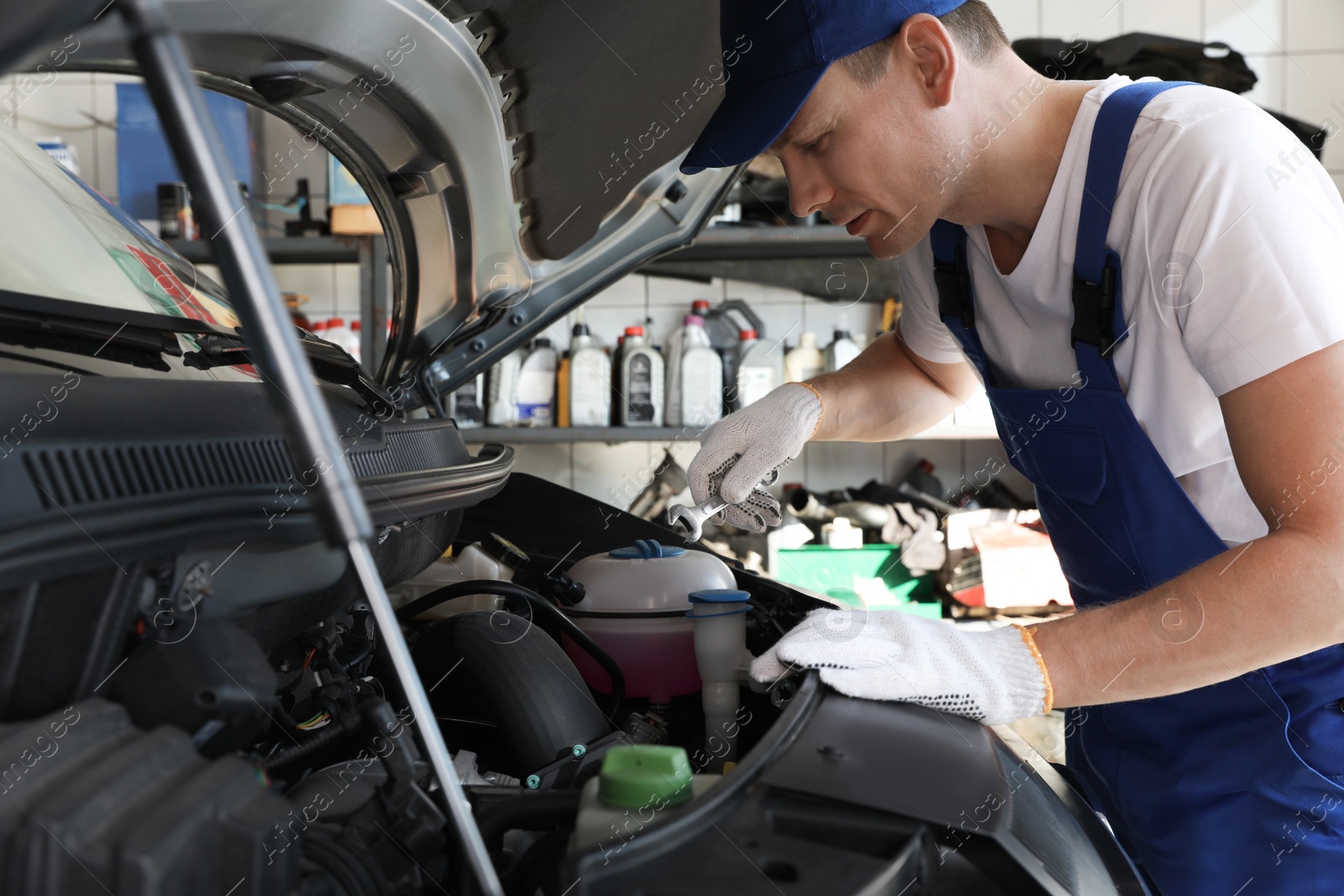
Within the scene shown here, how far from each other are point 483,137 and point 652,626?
0.59 meters

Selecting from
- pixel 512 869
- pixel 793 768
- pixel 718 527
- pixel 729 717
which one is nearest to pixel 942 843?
pixel 793 768

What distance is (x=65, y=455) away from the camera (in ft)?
1.66

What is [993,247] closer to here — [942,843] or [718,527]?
[942,843]

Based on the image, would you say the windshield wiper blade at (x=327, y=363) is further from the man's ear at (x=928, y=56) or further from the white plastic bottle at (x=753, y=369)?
the white plastic bottle at (x=753, y=369)

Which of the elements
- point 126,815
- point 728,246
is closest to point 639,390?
point 728,246

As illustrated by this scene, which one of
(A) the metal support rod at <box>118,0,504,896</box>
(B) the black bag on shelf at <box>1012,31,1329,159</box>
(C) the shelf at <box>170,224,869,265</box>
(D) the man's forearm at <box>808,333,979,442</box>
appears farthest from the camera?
(C) the shelf at <box>170,224,869,265</box>

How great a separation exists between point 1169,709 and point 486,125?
983 mm

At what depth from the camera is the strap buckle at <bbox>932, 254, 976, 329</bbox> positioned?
3.83 feet

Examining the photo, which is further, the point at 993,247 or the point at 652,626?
the point at 993,247

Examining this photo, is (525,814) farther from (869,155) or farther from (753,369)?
(753,369)

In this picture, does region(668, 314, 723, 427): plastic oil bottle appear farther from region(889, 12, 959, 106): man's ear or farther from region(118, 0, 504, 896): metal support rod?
region(118, 0, 504, 896): metal support rod

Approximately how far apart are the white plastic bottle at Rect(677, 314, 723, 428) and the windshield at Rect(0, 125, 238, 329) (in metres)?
1.87

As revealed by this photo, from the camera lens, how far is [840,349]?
2.88 metres

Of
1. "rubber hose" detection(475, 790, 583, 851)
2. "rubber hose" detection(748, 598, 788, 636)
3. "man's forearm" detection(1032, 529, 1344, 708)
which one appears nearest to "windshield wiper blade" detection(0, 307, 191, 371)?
"rubber hose" detection(475, 790, 583, 851)
